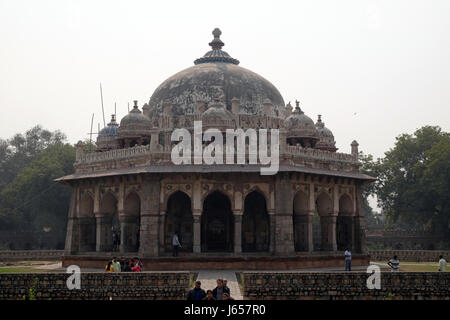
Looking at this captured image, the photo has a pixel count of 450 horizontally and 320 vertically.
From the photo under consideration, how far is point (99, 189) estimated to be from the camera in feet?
84.0

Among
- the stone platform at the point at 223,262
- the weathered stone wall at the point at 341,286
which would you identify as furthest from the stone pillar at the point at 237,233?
the weathered stone wall at the point at 341,286

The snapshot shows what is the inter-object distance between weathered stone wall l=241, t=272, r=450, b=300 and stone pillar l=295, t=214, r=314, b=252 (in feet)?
27.5

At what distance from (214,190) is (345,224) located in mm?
7883

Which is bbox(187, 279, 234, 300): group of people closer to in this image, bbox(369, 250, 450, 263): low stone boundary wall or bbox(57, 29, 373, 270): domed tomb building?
bbox(57, 29, 373, 270): domed tomb building

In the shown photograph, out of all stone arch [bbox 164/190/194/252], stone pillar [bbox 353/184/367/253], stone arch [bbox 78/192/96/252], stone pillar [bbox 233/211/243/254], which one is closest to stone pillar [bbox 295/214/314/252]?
stone pillar [bbox 233/211/243/254]

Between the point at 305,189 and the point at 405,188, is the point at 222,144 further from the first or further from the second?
the point at 405,188

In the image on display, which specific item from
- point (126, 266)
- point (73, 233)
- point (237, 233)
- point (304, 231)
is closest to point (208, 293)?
point (126, 266)

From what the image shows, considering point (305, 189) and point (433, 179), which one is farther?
point (433, 179)

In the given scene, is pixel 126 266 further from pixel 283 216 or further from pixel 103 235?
pixel 283 216

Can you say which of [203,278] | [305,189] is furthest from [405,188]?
[203,278]

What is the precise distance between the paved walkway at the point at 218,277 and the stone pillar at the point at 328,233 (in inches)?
241

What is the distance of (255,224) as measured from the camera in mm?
26141
